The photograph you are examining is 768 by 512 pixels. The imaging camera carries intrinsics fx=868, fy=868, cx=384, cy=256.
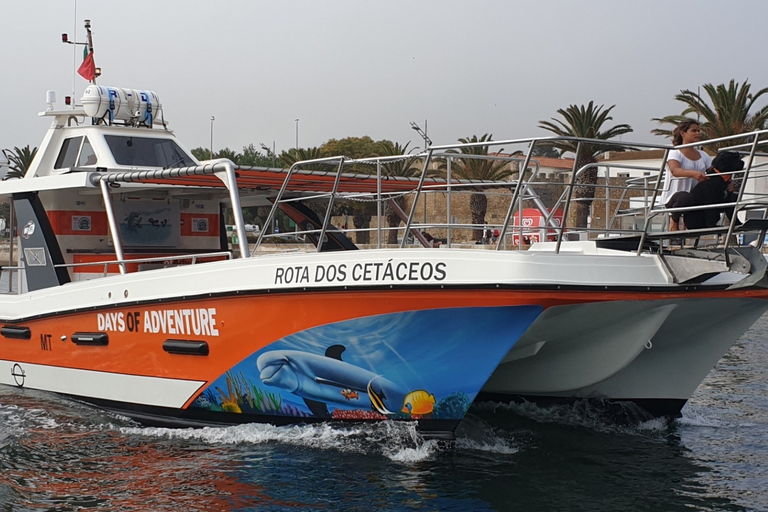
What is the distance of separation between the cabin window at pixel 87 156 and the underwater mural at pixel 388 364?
13.7 ft

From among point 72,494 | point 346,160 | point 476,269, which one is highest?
point 346,160

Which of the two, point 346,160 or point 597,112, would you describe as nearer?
point 346,160

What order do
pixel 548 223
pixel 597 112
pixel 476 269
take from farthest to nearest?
pixel 597 112
pixel 548 223
pixel 476 269

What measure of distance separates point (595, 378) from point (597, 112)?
76.7ft

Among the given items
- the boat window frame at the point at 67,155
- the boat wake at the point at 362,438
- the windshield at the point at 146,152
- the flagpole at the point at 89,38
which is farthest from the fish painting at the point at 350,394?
the flagpole at the point at 89,38

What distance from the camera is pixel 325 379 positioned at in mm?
7422

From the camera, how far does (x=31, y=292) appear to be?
9.94 meters

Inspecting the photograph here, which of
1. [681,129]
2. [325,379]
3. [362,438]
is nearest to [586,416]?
[362,438]

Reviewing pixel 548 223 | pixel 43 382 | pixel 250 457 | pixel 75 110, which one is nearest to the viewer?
pixel 250 457

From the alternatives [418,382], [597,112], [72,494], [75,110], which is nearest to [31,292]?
[75,110]

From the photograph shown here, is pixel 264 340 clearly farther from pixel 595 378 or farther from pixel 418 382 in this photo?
pixel 595 378

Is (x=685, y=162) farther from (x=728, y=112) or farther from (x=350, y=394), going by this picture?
(x=728, y=112)

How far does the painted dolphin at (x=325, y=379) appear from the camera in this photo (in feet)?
23.6

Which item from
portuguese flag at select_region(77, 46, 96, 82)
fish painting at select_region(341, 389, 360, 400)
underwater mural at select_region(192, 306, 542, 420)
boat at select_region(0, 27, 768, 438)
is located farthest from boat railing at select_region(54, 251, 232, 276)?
portuguese flag at select_region(77, 46, 96, 82)
